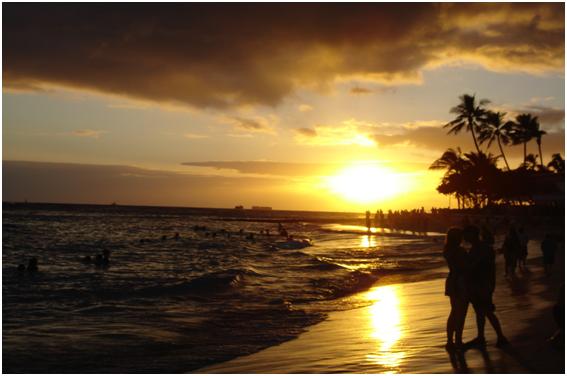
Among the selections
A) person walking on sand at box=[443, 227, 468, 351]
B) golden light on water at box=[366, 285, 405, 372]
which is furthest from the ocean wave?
person walking on sand at box=[443, 227, 468, 351]

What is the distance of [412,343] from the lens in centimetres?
888

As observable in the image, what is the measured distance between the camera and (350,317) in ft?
41.0

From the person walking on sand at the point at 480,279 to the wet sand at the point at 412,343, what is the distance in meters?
0.24

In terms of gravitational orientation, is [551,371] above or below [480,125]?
below

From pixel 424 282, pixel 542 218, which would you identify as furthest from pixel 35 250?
pixel 542 218

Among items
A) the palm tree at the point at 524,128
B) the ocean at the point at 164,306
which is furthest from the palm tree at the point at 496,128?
the ocean at the point at 164,306

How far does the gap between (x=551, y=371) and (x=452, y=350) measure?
1.50 meters

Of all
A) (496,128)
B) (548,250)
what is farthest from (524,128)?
(548,250)

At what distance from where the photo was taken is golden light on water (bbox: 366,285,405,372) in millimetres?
8086

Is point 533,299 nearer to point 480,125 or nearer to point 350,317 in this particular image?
point 350,317

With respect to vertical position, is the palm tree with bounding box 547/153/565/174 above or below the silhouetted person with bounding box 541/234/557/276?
above

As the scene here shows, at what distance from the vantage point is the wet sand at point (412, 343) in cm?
739

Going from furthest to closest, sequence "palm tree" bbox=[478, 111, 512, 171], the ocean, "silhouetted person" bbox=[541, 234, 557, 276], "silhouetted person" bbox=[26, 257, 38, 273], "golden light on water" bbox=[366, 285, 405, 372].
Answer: "palm tree" bbox=[478, 111, 512, 171], "silhouetted person" bbox=[26, 257, 38, 273], "silhouetted person" bbox=[541, 234, 557, 276], the ocean, "golden light on water" bbox=[366, 285, 405, 372]

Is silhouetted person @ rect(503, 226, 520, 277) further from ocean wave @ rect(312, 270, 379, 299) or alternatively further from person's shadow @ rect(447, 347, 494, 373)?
person's shadow @ rect(447, 347, 494, 373)
